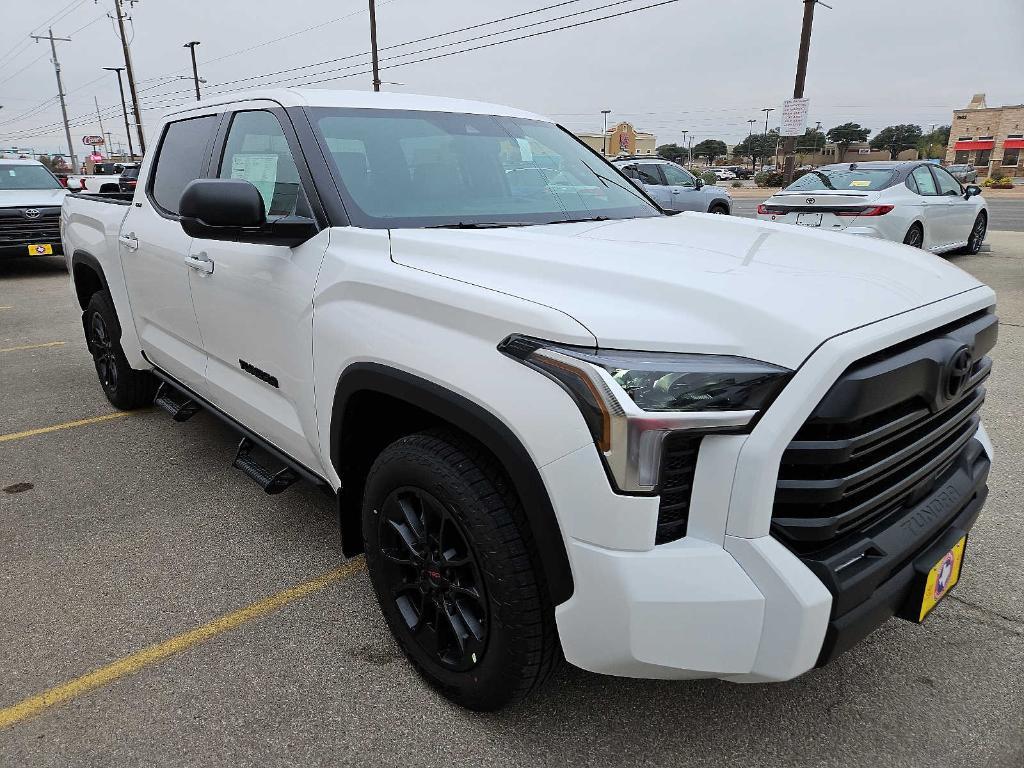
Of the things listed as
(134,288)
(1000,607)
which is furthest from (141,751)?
(1000,607)

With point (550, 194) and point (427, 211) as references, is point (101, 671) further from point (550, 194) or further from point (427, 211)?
point (550, 194)

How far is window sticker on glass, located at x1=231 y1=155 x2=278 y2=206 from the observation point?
9.24ft

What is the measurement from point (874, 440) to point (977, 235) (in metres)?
13.1

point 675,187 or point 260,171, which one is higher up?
point 260,171

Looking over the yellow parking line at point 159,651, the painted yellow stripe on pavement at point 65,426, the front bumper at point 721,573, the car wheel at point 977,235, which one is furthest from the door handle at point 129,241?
the car wheel at point 977,235

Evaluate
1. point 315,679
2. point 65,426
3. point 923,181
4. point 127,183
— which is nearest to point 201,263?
point 315,679

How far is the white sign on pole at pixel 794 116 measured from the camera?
16.2 m

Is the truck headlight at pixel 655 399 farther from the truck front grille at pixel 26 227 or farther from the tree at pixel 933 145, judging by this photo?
the tree at pixel 933 145

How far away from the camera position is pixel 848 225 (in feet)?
31.8

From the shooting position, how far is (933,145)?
75.0 meters

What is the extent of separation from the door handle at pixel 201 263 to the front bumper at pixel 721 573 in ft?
6.60

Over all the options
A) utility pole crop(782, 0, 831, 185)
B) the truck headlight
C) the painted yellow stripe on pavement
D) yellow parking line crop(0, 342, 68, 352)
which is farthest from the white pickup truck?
utility pole crop(782, 0, 831, 185)

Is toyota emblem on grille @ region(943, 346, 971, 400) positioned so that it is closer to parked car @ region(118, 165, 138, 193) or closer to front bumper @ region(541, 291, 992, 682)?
front bumper @ region(541, 291, 992, 682)

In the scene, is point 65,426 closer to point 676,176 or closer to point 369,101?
point 369,101
